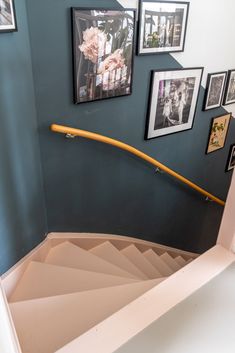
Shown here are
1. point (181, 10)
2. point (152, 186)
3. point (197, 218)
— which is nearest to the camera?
point (181, 10)

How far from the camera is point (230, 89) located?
295 centimetres

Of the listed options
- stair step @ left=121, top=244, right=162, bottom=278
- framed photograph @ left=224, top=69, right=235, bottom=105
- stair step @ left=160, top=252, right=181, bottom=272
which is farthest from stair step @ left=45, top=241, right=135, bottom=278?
framed photograph @ left=224, top=69, right=235, bottom=105

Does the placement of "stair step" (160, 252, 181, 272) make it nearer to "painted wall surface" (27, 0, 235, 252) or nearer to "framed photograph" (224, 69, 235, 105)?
"painted wall surface" (27, 0, 235, 252)

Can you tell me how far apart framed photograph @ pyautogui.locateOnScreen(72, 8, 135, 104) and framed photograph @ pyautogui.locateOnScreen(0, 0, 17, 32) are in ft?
1.26

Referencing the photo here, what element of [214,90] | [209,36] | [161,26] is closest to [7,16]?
[161,26]

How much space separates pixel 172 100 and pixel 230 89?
2.84 ft

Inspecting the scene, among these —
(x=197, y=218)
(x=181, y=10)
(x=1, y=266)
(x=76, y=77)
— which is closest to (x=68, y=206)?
(x=1, y=266)

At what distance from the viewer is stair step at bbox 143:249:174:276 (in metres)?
2.65

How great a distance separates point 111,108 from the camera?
6.78 feet

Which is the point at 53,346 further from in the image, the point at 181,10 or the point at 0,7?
the point at 181,10

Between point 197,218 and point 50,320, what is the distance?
2.82 meters

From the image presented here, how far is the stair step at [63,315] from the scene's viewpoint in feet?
3.34

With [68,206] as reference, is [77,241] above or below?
below

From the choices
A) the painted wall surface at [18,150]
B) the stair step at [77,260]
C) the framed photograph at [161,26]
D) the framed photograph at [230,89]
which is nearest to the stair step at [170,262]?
the stair step at [77,260]
